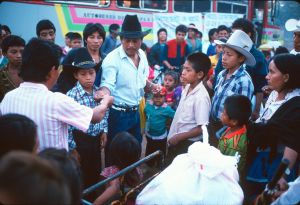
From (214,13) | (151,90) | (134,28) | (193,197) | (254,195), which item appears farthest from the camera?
(214,13)

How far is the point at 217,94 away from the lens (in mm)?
3322

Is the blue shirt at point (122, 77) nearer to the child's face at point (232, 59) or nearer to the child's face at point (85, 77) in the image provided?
the child's face at point (85, 77)

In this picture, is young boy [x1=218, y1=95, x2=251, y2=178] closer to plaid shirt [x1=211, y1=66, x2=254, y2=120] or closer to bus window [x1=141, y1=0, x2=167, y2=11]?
plaid shirt [x1=211, y1=66, x2=254, y2=120]

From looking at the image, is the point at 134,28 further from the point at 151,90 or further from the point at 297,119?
the point at 297,119

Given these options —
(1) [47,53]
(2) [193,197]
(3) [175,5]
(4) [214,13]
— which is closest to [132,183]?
(2) [193,197]

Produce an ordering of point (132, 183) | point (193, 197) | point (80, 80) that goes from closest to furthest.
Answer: point (193, 197) < point (132, 183) < point (80, 80)

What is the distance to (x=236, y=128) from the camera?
9.18ft

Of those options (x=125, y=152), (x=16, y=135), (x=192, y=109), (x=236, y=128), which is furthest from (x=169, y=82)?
(x=16, y=135)

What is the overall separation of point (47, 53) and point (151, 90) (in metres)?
2.16

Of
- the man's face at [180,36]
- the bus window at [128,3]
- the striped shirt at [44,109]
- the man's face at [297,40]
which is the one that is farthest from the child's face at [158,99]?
the bus window at [128,3]

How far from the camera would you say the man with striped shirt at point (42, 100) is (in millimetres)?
1947

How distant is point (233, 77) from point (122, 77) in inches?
49.6

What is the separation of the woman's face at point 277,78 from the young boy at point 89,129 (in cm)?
168

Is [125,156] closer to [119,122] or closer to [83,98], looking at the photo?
[83,98]
